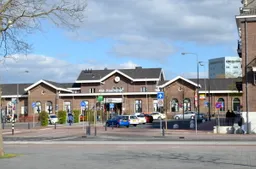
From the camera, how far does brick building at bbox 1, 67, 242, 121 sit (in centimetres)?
8631

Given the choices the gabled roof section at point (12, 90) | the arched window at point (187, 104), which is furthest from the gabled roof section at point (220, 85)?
the gabled roof section at point (12, 90)

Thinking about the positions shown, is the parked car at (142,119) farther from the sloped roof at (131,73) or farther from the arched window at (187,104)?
the sloped roof at (131,73)

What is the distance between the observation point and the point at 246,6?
38000mm

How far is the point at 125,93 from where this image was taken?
87875 mm

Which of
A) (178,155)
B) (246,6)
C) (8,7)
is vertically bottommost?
(178,155)

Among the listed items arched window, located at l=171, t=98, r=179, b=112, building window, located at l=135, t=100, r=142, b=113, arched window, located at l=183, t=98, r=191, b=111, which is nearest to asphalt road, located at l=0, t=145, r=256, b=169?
arched window, located at l=171, t=98, r=179, b=112

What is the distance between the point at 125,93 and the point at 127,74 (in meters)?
5.30

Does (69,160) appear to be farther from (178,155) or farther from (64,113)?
(64,113)

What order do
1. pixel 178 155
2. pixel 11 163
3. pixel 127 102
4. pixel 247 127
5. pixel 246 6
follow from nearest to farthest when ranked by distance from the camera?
1. pixel 11 163
2. pixel 178 155
3. pixel 247 127
4. pixel 246 6
5. pixel 127 102

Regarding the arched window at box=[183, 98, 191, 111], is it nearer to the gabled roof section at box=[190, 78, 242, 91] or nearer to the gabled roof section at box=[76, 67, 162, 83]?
the gabled roof section at box=[190, 78, 242, 91]

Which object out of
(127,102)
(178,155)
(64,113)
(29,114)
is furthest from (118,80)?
(178,155)

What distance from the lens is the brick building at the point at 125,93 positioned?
8631 cm

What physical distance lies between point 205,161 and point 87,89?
3050 inches

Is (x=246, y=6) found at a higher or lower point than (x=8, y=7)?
higher
